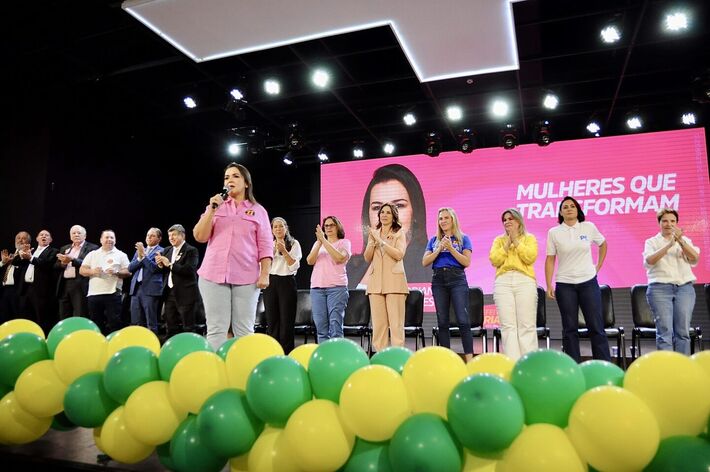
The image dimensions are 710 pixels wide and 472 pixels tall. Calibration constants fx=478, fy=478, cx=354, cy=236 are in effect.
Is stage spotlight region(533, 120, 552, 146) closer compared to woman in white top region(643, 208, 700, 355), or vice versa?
woman in white top region(643, 208, 700, 355)

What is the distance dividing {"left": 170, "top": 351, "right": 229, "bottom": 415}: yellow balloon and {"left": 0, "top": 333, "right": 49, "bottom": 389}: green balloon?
31.5 inches

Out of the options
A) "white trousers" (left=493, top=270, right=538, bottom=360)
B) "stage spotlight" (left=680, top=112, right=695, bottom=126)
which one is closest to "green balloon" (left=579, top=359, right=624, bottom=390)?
"white trousers" (left=493, top=270, right=538, bottom=360)

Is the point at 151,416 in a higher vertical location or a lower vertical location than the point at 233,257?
lower

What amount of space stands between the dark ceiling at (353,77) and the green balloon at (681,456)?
16.6ft

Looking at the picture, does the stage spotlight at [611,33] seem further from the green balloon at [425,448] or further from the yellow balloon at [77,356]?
the yellow balloon at [77,356]

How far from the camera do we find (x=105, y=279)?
5004 mm

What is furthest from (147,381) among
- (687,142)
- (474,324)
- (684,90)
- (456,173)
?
(684,90)

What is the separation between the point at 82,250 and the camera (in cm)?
525

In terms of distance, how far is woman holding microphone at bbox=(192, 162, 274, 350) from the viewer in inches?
104

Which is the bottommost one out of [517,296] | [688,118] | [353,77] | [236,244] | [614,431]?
[614,431]

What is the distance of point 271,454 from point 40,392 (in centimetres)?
105

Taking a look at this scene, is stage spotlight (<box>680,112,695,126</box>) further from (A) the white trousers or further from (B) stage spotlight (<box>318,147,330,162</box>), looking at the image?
(B) stage spotlight (<box>318,147,330,162</box>)

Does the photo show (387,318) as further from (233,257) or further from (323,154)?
(323,154)

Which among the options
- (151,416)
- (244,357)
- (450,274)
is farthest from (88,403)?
(450,274)
